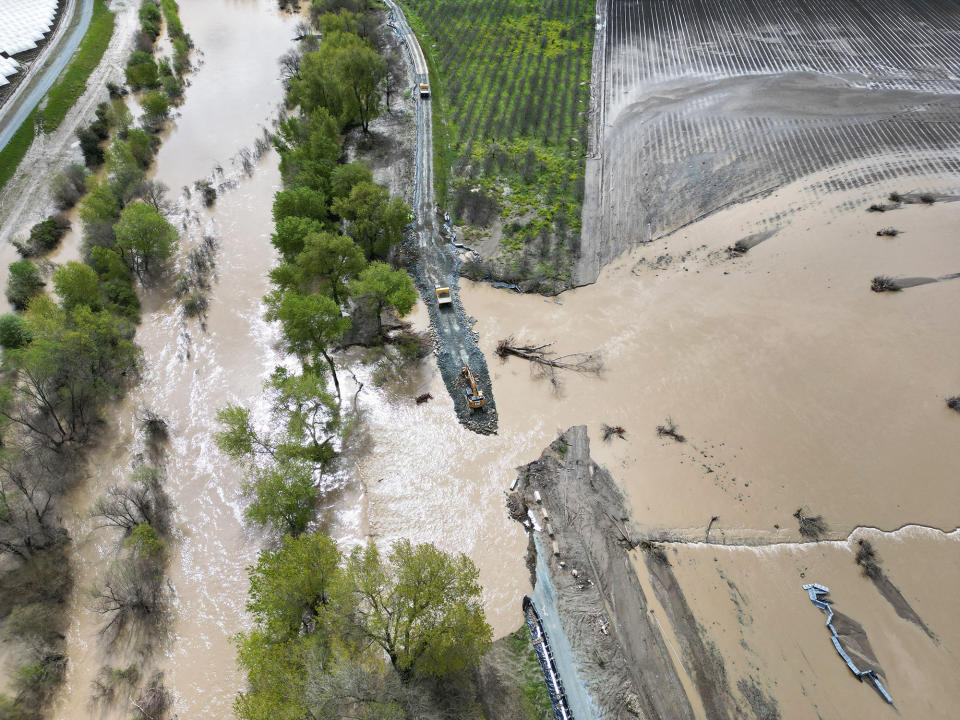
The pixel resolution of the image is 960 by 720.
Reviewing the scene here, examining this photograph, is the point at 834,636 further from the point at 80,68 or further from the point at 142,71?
the point at 80,68

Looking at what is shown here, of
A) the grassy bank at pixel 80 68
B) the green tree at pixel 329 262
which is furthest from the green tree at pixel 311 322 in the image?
the grassy bank at pixel 80 68

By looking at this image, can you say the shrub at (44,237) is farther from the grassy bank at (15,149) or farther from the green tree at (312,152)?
the green tree at (312,152)

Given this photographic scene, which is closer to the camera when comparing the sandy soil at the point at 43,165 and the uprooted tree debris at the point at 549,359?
the uprooted tree debris at the point at 549,359

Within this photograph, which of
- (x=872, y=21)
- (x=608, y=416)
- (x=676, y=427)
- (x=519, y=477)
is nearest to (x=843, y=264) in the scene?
(x=676, y=427)

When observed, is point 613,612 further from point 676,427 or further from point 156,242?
point 156,242

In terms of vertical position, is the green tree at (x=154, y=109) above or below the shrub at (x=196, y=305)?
above

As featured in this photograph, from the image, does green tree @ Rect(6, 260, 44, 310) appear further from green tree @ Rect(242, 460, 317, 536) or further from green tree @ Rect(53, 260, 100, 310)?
green tree @ Rect(242, 460, 317, 536)
